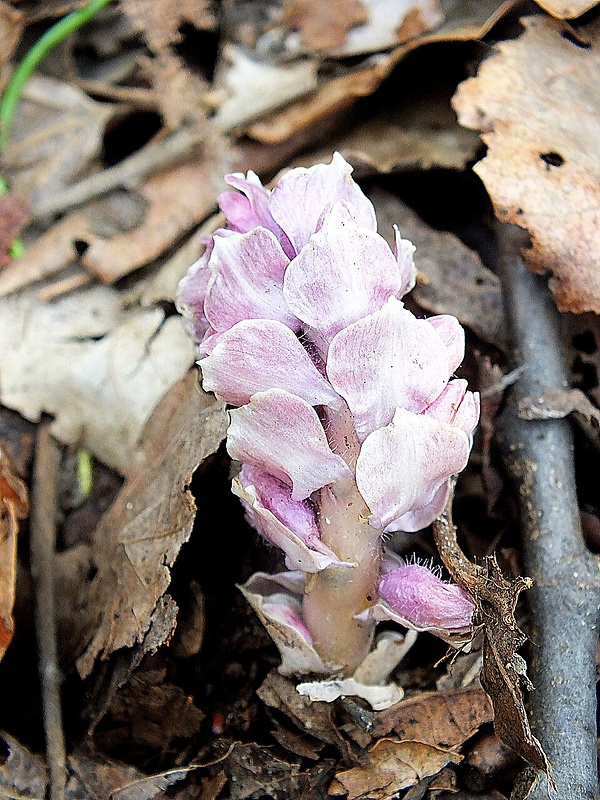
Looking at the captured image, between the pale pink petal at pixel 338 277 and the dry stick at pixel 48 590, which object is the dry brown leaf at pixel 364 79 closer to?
the dry stick at pixel 48 590

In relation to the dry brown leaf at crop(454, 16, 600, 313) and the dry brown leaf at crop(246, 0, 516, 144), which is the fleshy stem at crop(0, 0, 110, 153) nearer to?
the dry brown leaf at crop(246, 0, 516, 144)

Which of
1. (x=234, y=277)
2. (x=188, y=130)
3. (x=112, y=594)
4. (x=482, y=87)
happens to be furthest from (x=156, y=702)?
(x=188, y=130)

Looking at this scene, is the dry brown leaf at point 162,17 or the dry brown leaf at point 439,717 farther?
the dry brown leaf at point 162,17

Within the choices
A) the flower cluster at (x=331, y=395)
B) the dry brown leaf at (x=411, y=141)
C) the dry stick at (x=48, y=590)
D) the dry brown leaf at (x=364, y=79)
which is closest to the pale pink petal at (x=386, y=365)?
the flower cluster at (x=331, y=395)

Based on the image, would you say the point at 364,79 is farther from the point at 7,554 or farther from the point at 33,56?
the point at 7,554

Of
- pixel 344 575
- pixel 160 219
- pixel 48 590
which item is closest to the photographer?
pixel 344 575

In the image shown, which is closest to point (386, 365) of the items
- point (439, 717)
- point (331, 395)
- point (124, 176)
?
point (331, 395)

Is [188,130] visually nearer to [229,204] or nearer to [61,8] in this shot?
[61,8]
